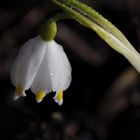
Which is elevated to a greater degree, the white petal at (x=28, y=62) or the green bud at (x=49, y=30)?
the green bud at (x=49, y=30)

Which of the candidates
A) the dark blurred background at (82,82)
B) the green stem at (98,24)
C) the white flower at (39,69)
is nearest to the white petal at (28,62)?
the white flower at (39,69)

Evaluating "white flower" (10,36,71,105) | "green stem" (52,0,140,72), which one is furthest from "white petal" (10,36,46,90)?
"green stem" (52,0,140,72)

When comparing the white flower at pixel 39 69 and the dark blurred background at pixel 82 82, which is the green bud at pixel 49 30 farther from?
the dark blurred background at pixel 82 82

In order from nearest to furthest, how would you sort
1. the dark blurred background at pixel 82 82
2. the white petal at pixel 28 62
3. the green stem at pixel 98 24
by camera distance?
the green stem at pixel 98 24, the white petal at pixel 28 62, the dark blurred background at pixel 82 82

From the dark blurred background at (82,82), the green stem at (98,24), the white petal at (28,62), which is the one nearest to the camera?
the green stem at (98,24)

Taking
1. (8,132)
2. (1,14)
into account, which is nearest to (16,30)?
(1,14)

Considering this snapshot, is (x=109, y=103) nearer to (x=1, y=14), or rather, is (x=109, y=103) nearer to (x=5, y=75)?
(x=5, y=75)

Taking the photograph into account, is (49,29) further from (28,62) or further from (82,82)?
(82,82)
